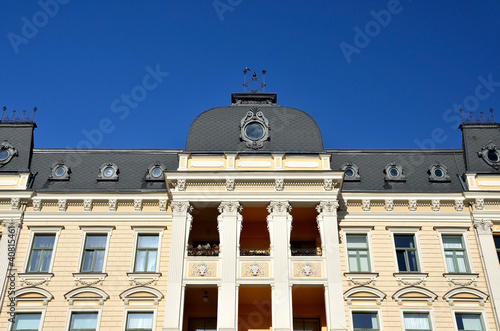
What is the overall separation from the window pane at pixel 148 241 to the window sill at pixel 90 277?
6.75 ft

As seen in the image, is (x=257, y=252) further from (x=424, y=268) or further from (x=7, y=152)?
(x=7, y=152)

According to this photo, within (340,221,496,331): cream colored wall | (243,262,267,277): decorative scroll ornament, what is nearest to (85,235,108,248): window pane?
(243,262,267,277): decorative scroll ornament

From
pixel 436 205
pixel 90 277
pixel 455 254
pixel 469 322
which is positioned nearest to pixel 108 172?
pixel 90 277

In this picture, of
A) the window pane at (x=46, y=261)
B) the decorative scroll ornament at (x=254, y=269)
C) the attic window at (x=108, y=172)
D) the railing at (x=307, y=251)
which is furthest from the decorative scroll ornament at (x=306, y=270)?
the window pane at (x=46, y=261)

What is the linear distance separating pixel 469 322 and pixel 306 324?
6.73 meters

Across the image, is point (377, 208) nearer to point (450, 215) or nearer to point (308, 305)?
point (450, 215)

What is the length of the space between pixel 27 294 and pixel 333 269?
12793mm

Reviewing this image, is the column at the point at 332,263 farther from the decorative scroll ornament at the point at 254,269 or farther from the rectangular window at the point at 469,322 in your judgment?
the rectangular window at the point at 469,322

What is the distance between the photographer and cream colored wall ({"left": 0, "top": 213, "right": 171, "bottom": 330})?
76.1 ft

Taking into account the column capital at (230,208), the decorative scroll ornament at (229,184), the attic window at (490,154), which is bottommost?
the column capital at (230,208)

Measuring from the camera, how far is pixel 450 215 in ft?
84.0

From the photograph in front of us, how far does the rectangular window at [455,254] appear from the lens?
24.6 meters

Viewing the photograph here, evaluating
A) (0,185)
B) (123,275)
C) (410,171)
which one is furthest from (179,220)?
(410,171)

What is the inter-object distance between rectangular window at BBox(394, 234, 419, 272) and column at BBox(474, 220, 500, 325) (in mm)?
2819
